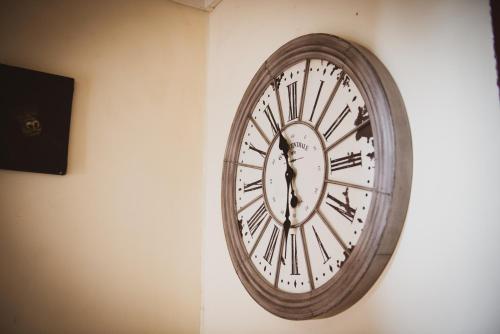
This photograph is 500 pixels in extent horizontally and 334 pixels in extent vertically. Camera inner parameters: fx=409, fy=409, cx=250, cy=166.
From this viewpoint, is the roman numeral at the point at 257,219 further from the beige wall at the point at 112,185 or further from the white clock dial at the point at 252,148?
Result: the beige wall at the point at 112,185

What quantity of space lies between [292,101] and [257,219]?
0.52 metres

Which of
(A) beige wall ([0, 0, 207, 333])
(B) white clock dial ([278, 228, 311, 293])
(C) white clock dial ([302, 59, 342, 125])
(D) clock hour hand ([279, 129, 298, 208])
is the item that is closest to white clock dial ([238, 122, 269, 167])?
(D) clock hour hand ([279, 129, 298, 208])

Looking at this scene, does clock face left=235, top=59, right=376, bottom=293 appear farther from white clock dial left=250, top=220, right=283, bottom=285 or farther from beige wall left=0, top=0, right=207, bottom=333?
beige wall left=0, top=0, right=207, bottom=333

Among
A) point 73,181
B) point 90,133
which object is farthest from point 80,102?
point 73,181

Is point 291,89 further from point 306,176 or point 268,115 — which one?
point 306,176

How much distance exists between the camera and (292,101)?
5.40 ft

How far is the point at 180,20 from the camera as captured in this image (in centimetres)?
238

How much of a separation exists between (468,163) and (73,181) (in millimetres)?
1670

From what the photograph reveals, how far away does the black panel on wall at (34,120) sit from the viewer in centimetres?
182

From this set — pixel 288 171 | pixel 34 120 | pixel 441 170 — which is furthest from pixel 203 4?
pixel 441 170

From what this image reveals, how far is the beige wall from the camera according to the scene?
1.83 metres

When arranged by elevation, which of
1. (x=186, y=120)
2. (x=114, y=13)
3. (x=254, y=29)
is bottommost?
(x=186, y=120)

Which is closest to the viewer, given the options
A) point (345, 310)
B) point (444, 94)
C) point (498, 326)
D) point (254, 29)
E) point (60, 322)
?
point (498, 326)

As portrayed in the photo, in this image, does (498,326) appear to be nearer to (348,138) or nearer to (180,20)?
(348,138)
